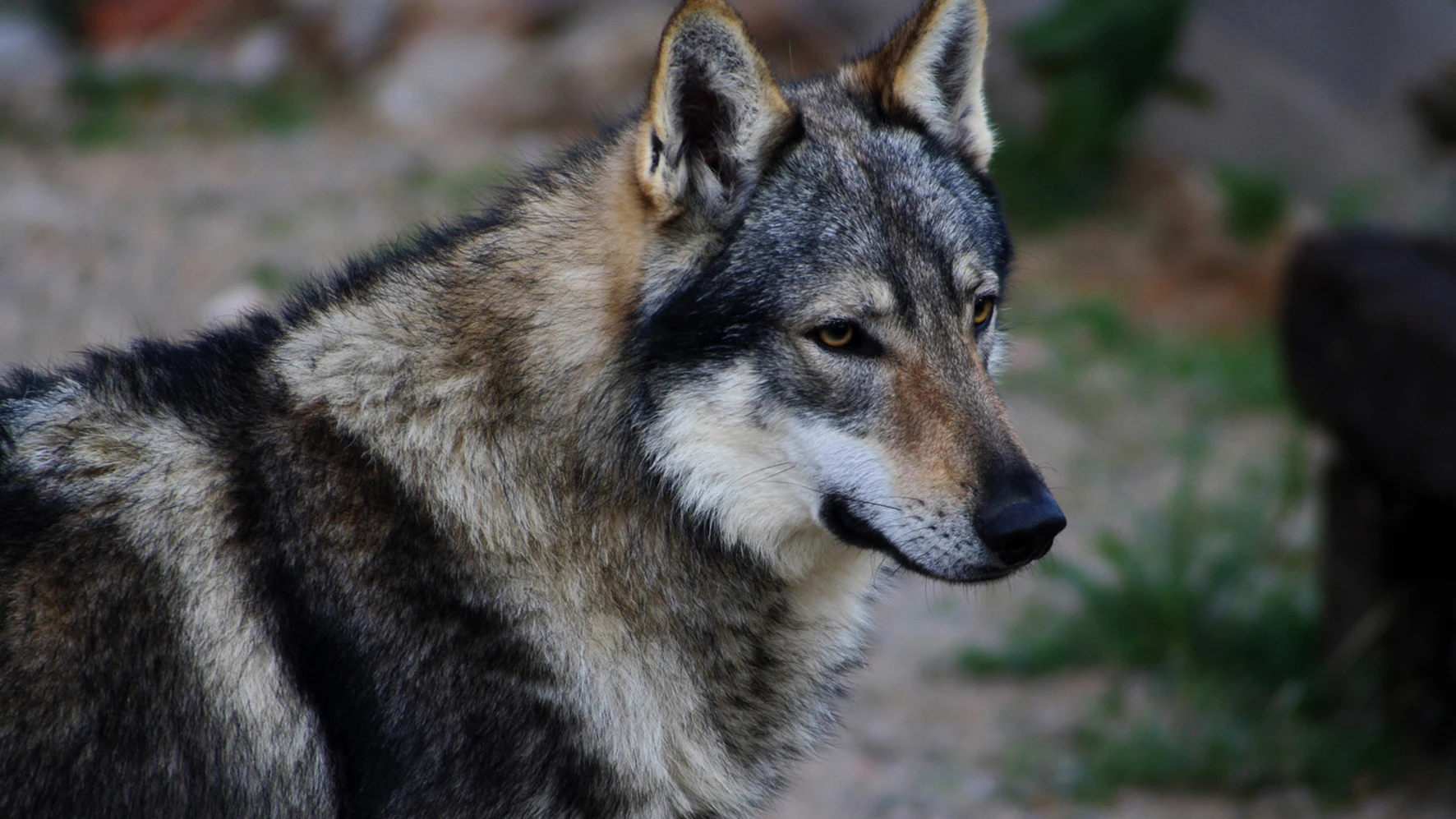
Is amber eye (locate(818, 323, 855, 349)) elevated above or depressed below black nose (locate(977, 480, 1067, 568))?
above

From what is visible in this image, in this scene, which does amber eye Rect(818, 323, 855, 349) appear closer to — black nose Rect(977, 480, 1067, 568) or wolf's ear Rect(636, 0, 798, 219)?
wolf's ear Rect(636, 0, 798, 219)

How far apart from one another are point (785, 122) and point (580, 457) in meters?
0.91

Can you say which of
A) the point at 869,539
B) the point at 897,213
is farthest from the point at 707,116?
the point at 869,539

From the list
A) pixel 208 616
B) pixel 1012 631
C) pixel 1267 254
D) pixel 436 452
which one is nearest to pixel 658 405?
pixel 436 452

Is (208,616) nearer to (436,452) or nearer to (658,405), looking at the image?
(436,452)

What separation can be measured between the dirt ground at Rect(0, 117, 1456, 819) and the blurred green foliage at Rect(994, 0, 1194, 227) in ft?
2.75

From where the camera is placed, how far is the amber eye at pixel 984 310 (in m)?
3.29

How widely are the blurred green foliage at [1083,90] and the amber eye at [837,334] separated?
750cm

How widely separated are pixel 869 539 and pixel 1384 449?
311cm

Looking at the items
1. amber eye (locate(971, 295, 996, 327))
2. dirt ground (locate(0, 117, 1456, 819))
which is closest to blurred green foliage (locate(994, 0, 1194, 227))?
dirt ground (locate(0, 117, 1456, 819))

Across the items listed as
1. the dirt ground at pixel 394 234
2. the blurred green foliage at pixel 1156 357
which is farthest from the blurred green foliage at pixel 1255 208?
the dirt ground at pixel 394 234

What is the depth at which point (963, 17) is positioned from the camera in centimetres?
345

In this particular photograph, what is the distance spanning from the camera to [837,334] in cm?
307

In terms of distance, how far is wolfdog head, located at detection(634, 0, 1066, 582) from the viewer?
2.98 m
